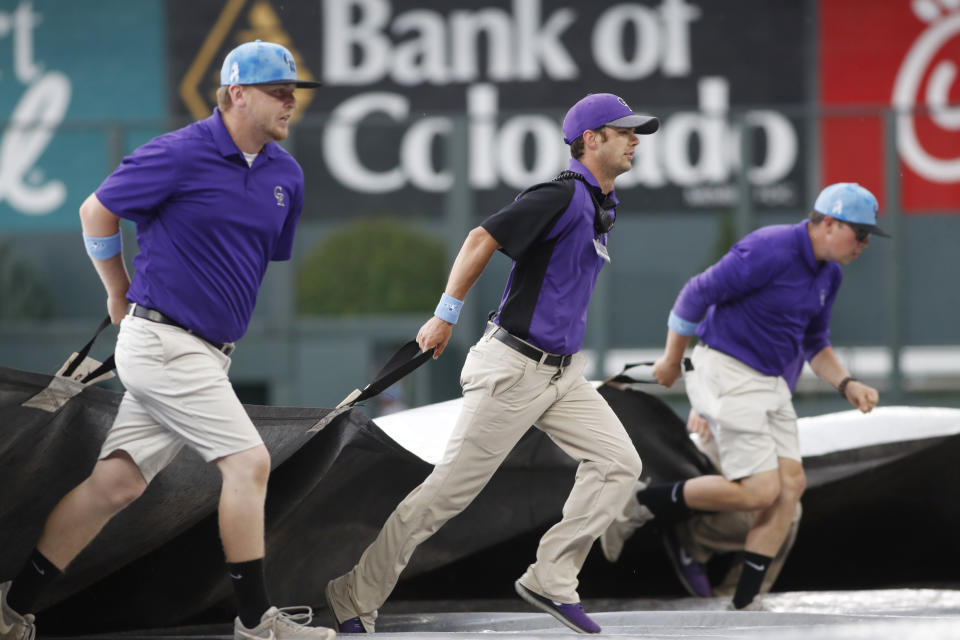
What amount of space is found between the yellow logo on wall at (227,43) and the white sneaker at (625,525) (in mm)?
6148

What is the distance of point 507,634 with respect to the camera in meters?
4.32

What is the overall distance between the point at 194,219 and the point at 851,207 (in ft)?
9.01

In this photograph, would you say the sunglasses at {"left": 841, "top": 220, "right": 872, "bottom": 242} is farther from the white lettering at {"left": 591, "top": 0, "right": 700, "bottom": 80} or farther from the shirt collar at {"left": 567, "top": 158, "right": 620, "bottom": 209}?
the white lettering at {"left": 591, "top": 0, "right": 700, "bottom": 80}

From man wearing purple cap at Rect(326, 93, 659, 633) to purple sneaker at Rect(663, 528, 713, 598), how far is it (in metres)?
1.39

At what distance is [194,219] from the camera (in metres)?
4.12

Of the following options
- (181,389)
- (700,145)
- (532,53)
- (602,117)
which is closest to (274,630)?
(181,389)

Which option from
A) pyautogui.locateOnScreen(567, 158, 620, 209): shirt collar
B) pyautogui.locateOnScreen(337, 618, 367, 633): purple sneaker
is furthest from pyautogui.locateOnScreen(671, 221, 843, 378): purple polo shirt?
pyautogui.locateOnScreen(337, 618, 367, 633): purple sneaker

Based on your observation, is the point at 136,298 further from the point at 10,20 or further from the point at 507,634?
the point at 10,20

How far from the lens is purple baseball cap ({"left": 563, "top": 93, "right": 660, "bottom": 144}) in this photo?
466 cm

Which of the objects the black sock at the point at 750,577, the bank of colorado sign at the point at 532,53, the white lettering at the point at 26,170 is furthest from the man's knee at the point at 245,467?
the white lettering at the point at 26,170

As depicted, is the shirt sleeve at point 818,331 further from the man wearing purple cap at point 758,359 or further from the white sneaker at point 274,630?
the white sneaker at point 274,630

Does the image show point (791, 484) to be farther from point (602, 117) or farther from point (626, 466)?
point (602, 117)

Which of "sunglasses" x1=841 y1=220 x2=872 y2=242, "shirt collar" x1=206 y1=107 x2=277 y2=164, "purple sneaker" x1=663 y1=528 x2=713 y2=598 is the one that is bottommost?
"purple sneaker" x1=663 y1=528 x2=713 y2=598

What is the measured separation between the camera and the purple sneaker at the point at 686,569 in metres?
5.93
